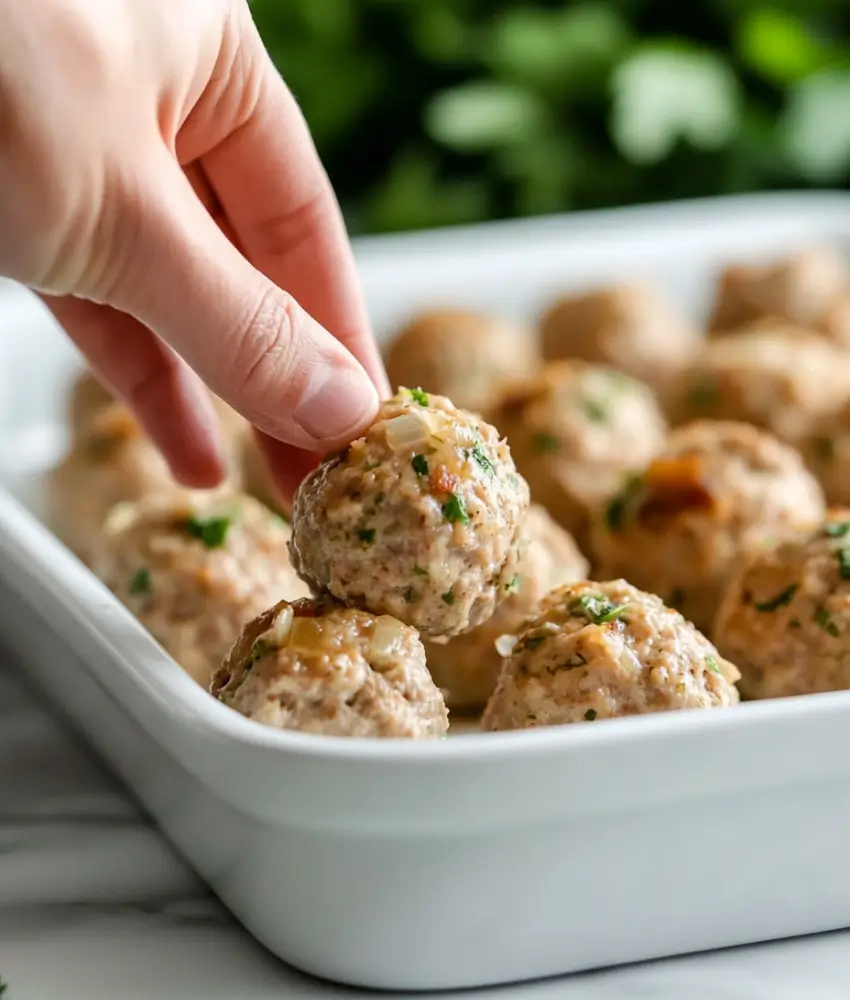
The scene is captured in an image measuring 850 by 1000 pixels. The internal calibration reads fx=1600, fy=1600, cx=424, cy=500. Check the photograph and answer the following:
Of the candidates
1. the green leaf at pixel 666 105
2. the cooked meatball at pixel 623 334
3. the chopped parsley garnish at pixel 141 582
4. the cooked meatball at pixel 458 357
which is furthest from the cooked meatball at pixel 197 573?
the green leaf at pixel 666 105

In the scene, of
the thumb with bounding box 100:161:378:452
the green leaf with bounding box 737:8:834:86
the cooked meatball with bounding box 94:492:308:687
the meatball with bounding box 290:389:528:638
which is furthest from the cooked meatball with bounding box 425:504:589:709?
the green leaf with bounding box 737:8:834:86

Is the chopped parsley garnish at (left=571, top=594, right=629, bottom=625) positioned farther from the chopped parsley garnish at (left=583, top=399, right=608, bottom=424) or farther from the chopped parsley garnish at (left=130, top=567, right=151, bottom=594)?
the chopped parsley garnish at (left=583, top=399, right=608, bottom=424)

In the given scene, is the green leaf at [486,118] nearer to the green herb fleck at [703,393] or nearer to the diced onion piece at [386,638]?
the green herb fleck at [703,393]

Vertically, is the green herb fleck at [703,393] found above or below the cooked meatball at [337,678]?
below

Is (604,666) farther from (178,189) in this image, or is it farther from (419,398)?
(178,189)

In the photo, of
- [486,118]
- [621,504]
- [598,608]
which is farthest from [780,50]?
[598,608]

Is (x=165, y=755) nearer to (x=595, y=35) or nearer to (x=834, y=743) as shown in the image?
(x=834, y=743)

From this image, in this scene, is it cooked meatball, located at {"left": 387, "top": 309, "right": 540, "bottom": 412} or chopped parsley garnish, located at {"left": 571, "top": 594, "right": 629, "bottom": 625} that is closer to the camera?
chopped parsley garnish, located at {"left": 571, "top": 594, "right": 629, "bottom": 625}

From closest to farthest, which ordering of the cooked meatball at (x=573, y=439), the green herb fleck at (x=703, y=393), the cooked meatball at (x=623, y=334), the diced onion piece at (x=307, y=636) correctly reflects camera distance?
the diced onion piece at (x=307, y=636), the cooked meatball at (x=573, y=439), the green herb fleck at (x=703, y=393), the cooked meatball at (x=623, y=334)

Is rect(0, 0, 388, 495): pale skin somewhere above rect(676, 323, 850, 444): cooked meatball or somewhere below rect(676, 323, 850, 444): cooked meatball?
above
